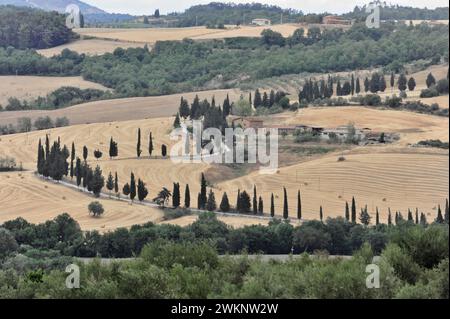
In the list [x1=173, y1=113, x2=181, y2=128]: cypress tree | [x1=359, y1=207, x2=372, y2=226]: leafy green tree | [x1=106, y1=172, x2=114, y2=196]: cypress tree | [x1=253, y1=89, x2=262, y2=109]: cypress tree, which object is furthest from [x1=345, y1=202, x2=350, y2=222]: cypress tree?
[x1=253, y1=89, x2=262, y2=109]: cypress tree

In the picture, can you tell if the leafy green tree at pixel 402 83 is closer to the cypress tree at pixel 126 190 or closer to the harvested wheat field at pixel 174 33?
the cypress tree at pixel 126 190

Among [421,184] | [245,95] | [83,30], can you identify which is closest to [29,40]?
[83,30]

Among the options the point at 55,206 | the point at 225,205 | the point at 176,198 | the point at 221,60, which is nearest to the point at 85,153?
the point at 55,206

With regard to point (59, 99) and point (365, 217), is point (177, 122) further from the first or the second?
point (365, 217)

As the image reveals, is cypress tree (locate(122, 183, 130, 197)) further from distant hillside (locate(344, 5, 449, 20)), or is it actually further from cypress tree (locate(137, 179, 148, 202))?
distant hillside (locate(344, 5, 449, 20))

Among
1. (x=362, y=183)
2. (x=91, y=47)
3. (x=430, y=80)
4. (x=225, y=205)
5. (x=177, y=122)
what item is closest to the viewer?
(x=225, y=205)

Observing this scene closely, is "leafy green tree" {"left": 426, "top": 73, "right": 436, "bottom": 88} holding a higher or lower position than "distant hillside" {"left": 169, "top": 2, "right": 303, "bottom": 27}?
higher

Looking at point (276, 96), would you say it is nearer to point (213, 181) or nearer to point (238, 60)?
point (213, 181)
